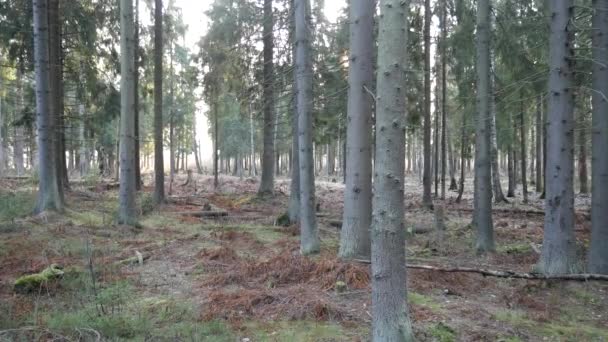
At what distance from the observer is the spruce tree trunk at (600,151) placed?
255 inches

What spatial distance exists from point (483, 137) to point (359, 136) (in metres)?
3.06

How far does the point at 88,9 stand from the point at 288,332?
14.4m

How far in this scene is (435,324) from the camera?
465cm

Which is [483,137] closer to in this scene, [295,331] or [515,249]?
[515,249]

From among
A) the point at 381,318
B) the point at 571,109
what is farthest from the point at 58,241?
the point at 571,109

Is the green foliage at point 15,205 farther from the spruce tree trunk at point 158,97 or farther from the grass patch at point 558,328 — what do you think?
the grass patch at point 558,328

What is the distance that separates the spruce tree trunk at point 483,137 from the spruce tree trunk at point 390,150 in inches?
212

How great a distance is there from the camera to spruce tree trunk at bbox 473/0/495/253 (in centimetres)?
841

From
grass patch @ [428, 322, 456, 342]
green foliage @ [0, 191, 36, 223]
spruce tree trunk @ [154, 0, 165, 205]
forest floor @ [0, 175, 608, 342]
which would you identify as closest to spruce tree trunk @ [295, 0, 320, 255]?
forest floor @ [0, 175, 608, 342]

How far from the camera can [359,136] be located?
6.81 metres

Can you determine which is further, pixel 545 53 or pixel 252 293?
pixel 545 53

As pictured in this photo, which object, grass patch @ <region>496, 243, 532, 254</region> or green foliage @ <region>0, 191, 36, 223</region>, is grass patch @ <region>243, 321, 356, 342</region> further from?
green foliage @ <region>0, 191, 36, 223</region>

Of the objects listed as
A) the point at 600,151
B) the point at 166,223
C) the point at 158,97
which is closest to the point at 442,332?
the point at 600,151

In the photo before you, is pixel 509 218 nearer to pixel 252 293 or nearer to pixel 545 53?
pixel 545 53
